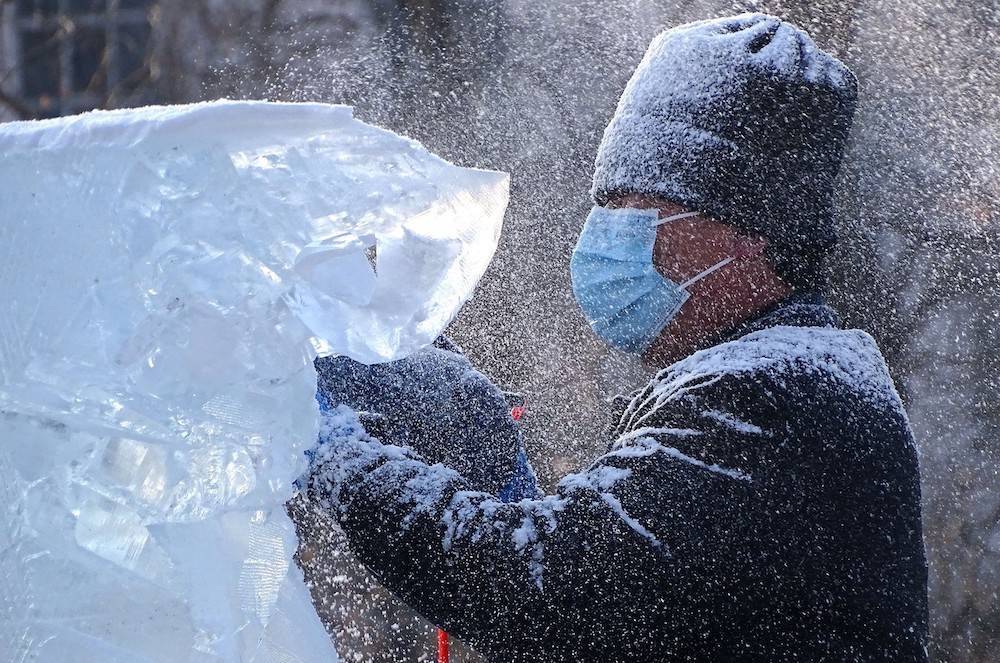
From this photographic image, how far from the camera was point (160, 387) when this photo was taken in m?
1.38

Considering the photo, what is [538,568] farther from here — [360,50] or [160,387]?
[360,50]

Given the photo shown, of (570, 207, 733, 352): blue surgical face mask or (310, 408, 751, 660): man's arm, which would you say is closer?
(310, 408, 751, 660): man's arm

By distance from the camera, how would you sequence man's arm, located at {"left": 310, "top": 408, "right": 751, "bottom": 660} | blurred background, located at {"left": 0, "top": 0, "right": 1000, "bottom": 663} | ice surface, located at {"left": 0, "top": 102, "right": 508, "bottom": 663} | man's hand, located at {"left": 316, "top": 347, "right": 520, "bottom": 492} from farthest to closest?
1. blurred background, located at {"left": 0, "top": 0, "right": 1000, "bottom": 663}
2. man's hand, located at {"left": 316, "top": 347, "right": 520, "bottom": 492}
3. man's arm, located at {"left": 310, "top": 408, "right": 751, "bottom": 660}
4. ice surface, located at {"left": 0, "top": 102, "right": 508, "bottom": 663}

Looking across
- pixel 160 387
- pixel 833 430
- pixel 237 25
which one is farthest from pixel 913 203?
pixel 160 387

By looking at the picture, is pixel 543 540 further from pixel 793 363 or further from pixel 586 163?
pixel 586 163

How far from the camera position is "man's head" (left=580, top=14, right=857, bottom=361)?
2.02m

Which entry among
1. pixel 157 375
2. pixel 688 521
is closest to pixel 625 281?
pixel 688 521

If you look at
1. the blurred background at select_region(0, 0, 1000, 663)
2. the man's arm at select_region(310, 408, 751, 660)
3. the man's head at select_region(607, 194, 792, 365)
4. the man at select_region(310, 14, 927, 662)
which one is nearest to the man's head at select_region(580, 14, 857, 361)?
the man's head at select_region(607, 194, 792, 365)

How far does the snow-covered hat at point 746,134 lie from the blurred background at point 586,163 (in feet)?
8.67

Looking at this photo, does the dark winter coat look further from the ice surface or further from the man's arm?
the ice surface

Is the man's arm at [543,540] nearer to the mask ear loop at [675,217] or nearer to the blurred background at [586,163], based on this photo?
the mask ear loop at [675,217]

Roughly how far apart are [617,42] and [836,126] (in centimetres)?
406

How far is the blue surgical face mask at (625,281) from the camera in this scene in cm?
211

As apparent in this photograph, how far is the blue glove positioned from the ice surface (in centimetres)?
24
